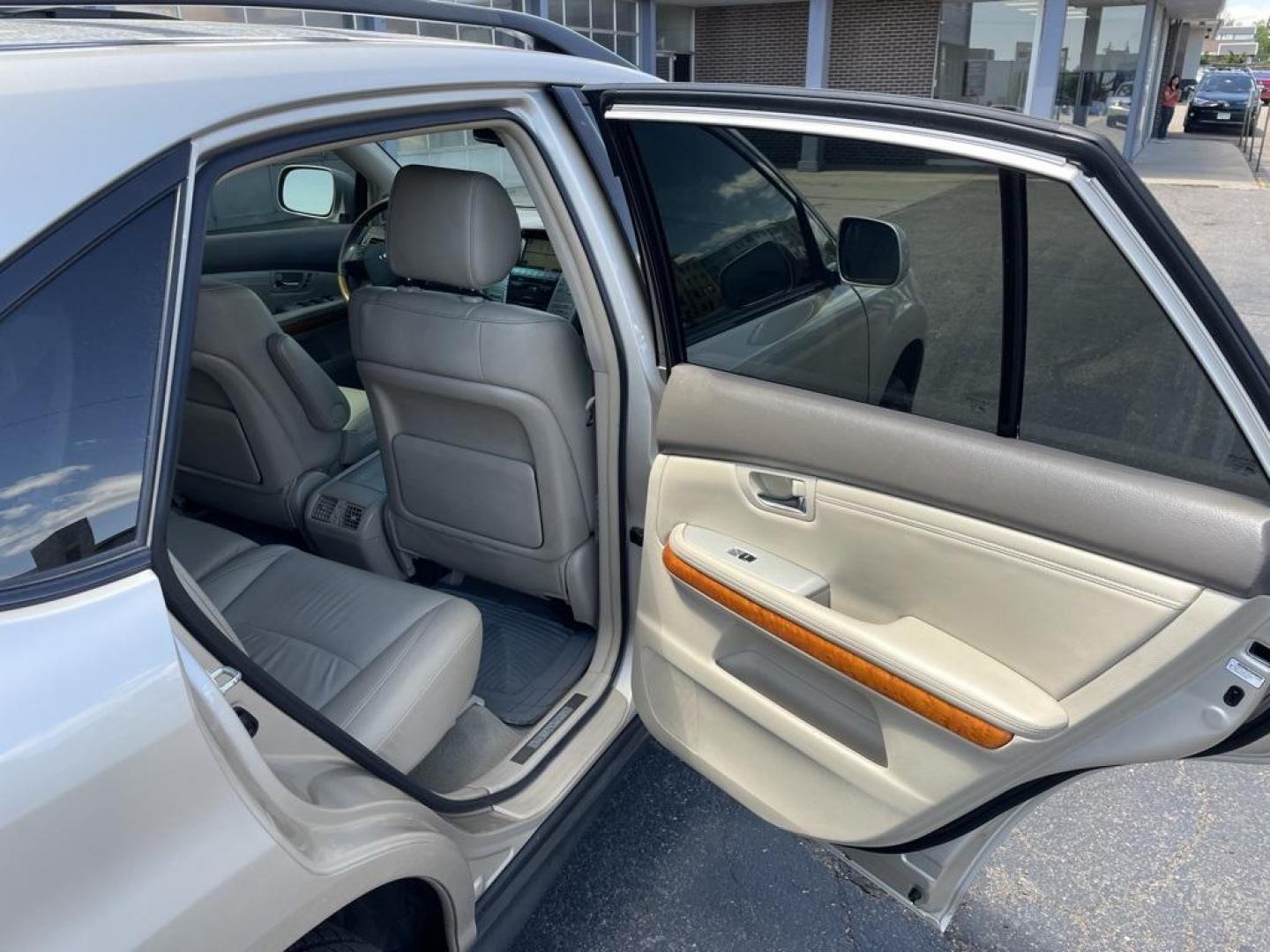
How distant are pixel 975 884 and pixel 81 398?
84.7 inches

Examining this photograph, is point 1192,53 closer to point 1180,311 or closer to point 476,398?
point 476,398

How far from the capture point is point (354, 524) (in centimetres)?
268

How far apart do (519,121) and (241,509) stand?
1.78 metres

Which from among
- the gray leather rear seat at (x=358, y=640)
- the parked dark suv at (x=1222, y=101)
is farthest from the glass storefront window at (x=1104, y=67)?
the gray leather rear seat at (x=358, y=640)

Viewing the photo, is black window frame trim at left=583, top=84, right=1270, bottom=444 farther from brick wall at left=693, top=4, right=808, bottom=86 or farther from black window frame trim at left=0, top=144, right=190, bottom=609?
brick wall at left=693, top=4, right=808, bottom=86

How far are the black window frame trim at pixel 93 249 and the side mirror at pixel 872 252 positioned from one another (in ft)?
3.80

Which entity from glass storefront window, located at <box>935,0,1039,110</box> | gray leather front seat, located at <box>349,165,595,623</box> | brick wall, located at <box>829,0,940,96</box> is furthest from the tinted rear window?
gray leather front seat, located at <box>349,165,595,623</box>

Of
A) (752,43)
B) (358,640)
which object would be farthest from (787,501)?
(752,43)

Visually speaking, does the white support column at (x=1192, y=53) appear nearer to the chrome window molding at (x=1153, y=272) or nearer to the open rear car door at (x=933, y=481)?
the open rear car door at (x=933, y=481)

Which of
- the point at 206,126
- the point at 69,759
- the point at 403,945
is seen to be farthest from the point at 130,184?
the point at 403,945

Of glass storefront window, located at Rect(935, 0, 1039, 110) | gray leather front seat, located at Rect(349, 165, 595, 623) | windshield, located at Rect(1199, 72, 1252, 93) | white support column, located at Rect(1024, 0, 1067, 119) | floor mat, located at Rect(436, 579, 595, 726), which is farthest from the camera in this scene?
windshield, located at Rect(1199, 72, 1252, 93)

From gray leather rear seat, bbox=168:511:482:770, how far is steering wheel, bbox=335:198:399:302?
6.01 ft

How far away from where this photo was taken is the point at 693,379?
1.80 metres

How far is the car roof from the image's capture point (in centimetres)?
96
